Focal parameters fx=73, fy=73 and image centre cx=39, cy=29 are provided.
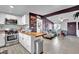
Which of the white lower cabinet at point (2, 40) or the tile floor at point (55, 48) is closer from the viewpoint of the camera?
Result: the tile floor at point (55, 48)

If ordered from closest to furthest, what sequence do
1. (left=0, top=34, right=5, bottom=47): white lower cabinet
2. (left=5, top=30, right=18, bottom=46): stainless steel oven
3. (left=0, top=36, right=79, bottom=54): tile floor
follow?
(left=0, top=36, right=79, bottom=54): tile floor, (left=0, top=34, right=5, bottom=47): white lower cabinet, (left=5, top=30, right=18, bottom=46): stainless steel oven

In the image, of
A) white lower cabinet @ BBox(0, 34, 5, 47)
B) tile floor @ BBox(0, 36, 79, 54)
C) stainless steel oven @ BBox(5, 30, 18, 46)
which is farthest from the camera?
stainless steel oven @ BBox(5, 30, 18, 46)

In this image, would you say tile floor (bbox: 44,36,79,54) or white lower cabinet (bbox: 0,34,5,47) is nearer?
tile floor (bbox: 44,36,79,54)

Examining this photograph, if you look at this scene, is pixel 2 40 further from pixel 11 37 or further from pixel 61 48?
pixel 61 48

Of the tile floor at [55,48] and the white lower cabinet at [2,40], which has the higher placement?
the white lower cabinet at [2,40]

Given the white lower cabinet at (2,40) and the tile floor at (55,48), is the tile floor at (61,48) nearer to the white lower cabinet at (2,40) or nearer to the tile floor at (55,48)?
the tile floor at (55,48)

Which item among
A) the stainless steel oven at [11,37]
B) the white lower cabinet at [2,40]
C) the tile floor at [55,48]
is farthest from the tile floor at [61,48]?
the white lower cabinet at [2,40]

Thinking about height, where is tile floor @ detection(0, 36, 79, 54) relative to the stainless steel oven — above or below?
below

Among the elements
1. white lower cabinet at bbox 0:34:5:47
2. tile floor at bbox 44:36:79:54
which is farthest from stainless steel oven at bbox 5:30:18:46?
tile floor at bbox 44:36:79:54

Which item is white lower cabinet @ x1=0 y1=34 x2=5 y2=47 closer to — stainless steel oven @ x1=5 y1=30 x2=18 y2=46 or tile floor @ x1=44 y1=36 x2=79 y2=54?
stainless steel oven @ x1=5 y1=30 x2=18 y2=46

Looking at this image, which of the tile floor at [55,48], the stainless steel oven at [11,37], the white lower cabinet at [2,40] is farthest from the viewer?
the stainless steel oven at [11,37]

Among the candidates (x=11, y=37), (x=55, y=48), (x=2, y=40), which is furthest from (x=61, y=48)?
(x=2, y=40)

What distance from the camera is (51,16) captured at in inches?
71.6
